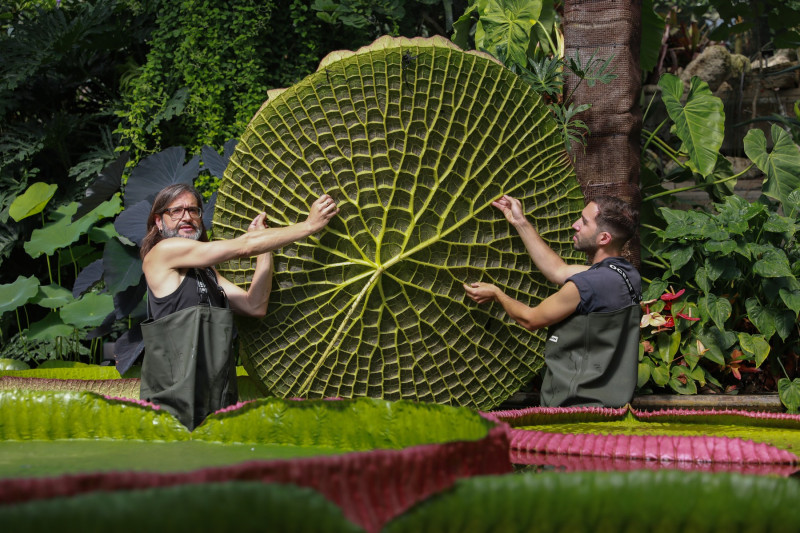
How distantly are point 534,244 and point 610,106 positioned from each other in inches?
46.2

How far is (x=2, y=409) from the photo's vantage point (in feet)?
5.86

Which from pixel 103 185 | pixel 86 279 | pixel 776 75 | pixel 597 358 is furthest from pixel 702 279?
pixel 776 75

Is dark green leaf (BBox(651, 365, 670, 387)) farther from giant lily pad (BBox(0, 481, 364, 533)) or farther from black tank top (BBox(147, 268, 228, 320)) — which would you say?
giant lily pad (BBox(0, 481, 364, 533))

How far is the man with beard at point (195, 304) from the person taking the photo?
8.24 feet

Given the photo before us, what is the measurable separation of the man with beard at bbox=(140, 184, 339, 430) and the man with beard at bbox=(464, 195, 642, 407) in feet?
2.27


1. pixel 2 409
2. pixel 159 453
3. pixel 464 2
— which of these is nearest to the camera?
pixel 159 453

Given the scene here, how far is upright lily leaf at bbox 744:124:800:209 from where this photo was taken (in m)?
4.51

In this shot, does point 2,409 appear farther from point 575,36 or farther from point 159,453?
point 575,36

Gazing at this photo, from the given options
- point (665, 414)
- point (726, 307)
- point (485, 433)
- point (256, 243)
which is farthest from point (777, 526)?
point (726, 307)

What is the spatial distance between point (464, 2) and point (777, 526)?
19.5 ft

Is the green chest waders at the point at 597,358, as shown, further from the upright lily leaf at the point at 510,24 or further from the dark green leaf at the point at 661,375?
the upright lily leaf at the point at 510,24

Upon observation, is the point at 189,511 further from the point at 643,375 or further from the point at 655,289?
the point at 655,289

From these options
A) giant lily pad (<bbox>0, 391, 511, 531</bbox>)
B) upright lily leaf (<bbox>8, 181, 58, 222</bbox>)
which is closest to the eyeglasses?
giant lily pad (<bbox>0, 391, 511, 531</bbox>)

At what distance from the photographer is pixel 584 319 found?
2.78m
